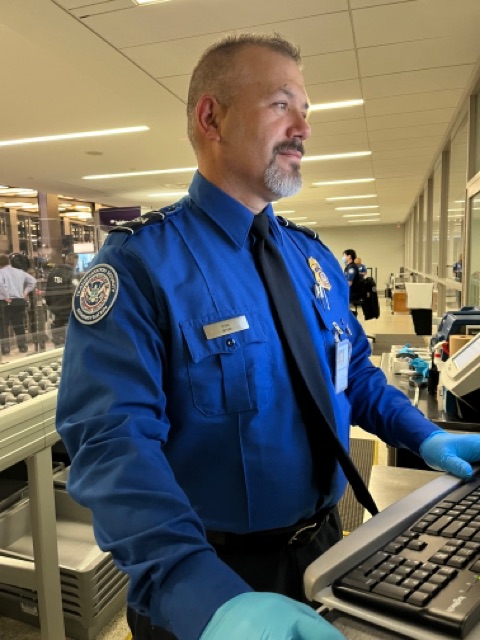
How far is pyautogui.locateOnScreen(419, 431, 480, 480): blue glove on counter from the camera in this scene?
3.07 ft

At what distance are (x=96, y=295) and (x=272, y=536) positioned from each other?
1.79 ft

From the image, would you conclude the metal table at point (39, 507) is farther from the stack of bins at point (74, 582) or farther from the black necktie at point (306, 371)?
the black necktie at point (306, 371)

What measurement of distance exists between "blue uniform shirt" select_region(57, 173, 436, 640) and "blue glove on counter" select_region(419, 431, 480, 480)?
0.05m

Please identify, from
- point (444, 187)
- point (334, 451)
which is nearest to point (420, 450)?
point (334, 451)

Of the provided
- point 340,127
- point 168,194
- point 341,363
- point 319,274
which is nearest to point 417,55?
point 340,127

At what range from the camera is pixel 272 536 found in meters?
0.94

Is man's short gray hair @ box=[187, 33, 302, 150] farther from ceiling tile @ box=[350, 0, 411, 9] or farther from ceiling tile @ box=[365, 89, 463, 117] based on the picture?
ceiling tile @ box=[365, 89, 463, 117]

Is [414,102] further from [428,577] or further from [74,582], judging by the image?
[428,577]

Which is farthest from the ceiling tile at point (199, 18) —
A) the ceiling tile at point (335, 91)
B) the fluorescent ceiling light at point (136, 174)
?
the fluorescent ceiling light at point (136, 174)

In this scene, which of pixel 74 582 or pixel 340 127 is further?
pixel 340 127

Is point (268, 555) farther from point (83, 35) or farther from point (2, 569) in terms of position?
point (83, 35)

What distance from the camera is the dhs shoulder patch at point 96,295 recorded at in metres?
0.78

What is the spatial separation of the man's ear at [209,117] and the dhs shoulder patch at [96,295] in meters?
0.41

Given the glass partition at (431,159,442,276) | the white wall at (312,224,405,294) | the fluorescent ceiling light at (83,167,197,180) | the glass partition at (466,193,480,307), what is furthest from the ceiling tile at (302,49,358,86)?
the white wall at (312,224,405,294)
